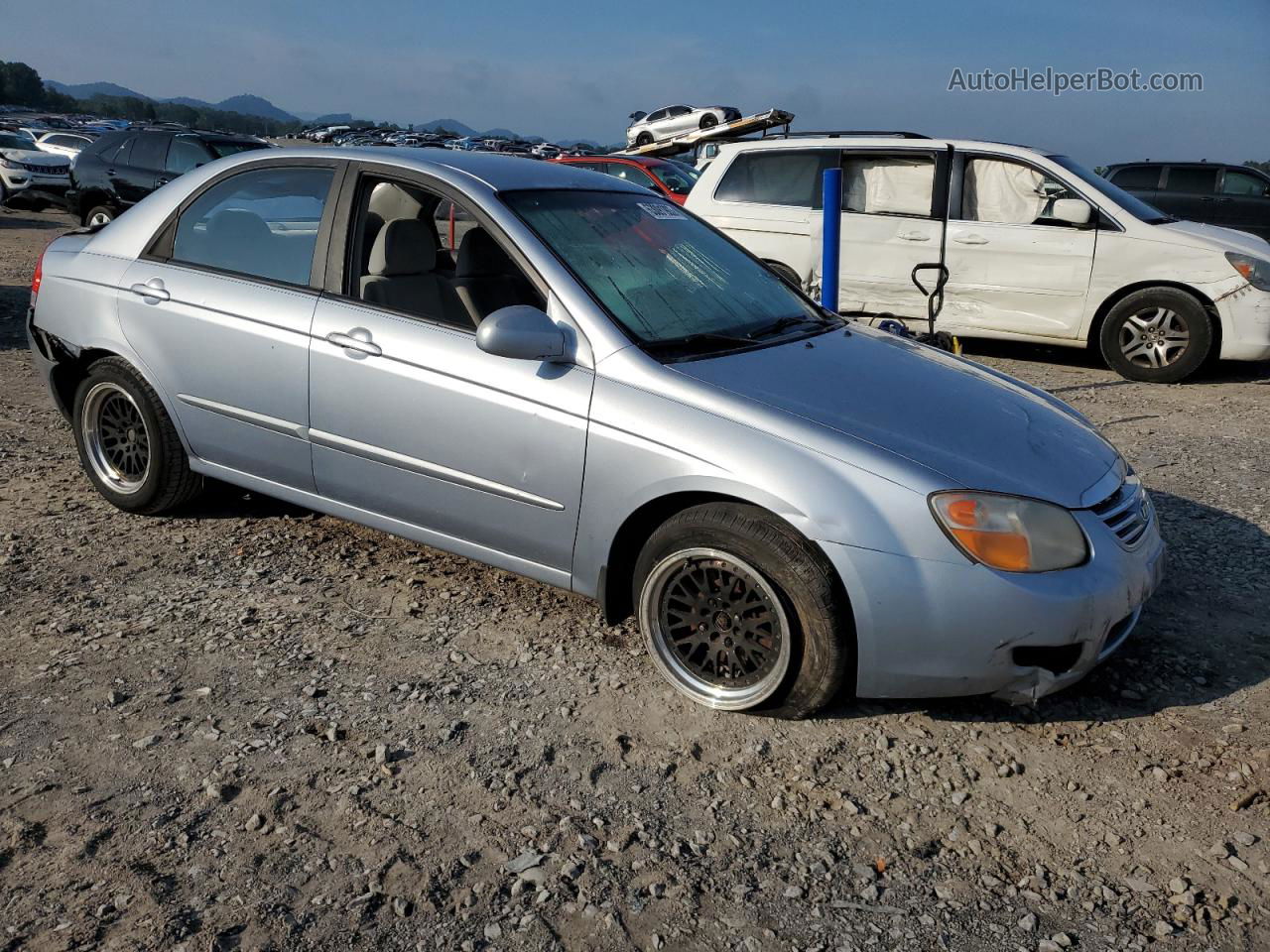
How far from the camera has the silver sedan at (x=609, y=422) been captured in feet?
9.93

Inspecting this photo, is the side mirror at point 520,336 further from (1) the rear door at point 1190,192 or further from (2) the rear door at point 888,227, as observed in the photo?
(1) the rear door at point 1190,192

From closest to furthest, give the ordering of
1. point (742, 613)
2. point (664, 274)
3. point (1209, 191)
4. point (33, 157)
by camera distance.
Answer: point (742, 613)
point (664, 274)
point (1209, 191)
point (33, 157)

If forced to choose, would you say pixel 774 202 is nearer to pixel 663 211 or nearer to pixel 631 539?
pixel 663 211

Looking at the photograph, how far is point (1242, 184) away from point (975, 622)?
16708 millimetres

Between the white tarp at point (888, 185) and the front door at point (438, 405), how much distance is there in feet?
18.9

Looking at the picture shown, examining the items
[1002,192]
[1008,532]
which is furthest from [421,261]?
[1002,192]

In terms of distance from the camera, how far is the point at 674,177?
15438 millimetres

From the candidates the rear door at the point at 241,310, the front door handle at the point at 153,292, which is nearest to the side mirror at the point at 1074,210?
the rear door at the point at 241,310

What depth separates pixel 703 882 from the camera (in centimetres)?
257

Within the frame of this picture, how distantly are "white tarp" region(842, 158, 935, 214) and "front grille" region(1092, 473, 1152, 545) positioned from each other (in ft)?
18.6

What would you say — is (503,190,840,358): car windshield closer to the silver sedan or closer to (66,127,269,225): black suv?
the silver sedan

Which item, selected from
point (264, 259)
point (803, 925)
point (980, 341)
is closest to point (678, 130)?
point (980, 341)

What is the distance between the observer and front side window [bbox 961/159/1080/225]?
8.48m

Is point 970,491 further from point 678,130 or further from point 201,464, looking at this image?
point 678,130
